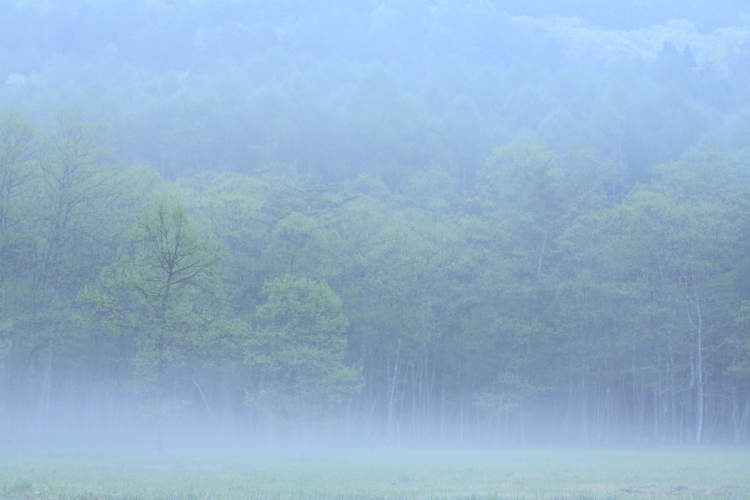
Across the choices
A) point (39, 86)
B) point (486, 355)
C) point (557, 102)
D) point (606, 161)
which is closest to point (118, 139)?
point (39, 86)

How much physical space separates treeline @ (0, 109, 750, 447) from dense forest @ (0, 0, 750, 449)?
0.71ft

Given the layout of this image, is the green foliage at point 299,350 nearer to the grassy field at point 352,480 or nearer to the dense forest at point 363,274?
the dense forest at point 363,274

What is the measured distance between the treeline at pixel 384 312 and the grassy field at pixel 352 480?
10.9 metres

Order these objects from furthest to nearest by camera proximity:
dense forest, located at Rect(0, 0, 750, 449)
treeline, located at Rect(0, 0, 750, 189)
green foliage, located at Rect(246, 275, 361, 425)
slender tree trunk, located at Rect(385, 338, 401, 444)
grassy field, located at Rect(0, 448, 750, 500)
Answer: treeline, located at Rect(0, 0, 750, 189) < slender tree trunk, located at Rect(385, 338, 401, 444) < green foliage, located at Rect(246, 275, 361, 425) < dense forest, located at Rect(0, 0, 750, 449) < grassy field, located at Rect(0, 448, 750, 500)

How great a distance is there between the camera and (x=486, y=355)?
52.0m

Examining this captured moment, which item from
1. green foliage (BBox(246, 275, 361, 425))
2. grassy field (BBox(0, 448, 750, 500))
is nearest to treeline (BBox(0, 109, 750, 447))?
green foliage (BBox(246, 275, 361, 425))

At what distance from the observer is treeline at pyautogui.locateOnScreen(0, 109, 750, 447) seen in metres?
41.1

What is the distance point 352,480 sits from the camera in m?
20.6

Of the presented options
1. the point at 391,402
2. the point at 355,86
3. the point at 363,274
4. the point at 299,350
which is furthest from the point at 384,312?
the point at 355,86

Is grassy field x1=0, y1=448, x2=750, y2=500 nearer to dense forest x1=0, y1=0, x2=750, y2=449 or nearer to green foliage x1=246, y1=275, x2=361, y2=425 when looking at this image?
dense forest x1=0, y1=0, x2=750, y2=449

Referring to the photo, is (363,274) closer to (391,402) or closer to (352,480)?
(391,402)

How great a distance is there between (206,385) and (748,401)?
39.4m

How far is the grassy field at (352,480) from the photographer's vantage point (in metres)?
15.8

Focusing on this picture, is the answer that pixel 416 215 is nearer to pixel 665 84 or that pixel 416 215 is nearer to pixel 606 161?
pixel 606 161
